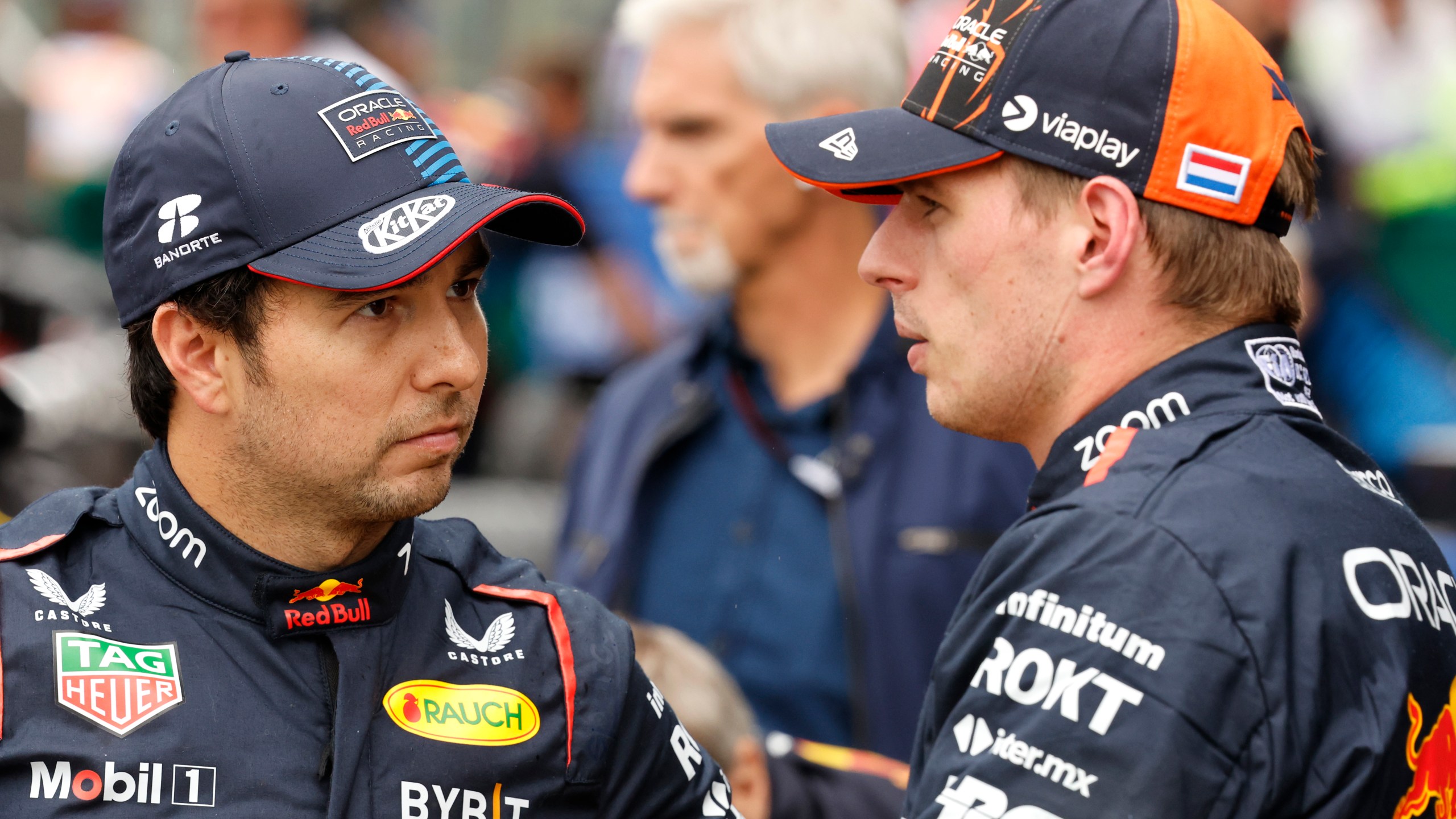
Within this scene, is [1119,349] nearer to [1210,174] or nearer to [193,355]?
[1210,174]

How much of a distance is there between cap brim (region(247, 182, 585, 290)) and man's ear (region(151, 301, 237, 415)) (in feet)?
0.49

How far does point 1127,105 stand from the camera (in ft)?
7.41

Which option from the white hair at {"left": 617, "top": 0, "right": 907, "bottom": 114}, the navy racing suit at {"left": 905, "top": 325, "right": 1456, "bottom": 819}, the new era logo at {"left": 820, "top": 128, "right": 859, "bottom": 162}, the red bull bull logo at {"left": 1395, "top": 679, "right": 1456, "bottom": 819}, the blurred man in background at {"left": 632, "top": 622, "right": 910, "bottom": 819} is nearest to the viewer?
the navy racing suit at {"left": 905, "top": 325, "right": 1456, "bottom": 819}

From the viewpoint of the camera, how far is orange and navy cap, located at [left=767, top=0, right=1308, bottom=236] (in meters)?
2.25

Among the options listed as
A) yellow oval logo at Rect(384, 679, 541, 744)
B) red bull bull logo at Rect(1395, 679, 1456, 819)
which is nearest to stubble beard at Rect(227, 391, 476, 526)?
yellow oval logo at Rect(384, 679, 541, 744)

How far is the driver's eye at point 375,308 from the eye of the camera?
7.28ft

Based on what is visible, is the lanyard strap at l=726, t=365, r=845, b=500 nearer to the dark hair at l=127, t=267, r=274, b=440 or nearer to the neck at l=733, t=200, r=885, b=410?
the neck at l=733, t=200, r=885, b=410

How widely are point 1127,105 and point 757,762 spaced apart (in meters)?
1.69

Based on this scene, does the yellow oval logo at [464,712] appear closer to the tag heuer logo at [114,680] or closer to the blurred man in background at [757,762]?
the tag heuer logo at [114,680]

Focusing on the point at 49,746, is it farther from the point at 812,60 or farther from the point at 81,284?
the point at 81,284

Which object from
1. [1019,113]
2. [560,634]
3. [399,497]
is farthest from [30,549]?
[1019,113]

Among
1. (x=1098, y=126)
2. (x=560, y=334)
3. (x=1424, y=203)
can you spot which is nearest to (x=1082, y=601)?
(x=1098, y=126)

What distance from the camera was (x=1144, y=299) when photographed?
2254 mm

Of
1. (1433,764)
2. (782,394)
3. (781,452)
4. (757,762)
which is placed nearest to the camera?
(1433,764)
